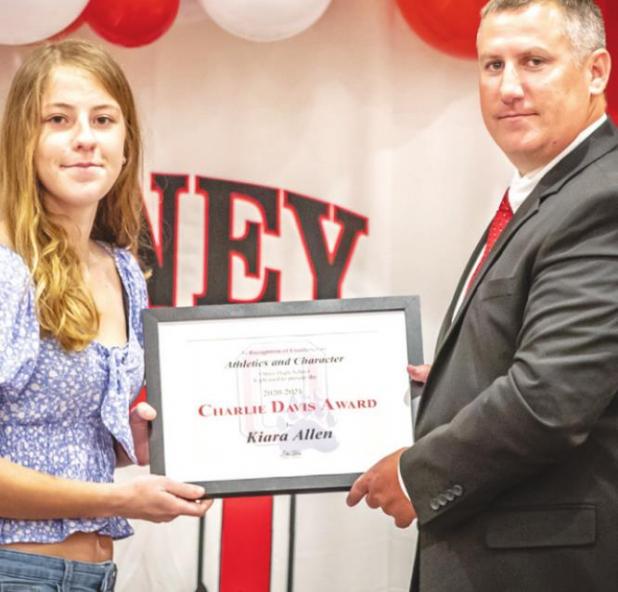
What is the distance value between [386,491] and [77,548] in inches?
26.4

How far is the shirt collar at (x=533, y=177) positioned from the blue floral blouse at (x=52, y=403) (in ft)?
2.98

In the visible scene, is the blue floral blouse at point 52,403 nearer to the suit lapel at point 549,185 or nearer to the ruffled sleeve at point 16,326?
the ruffled sleeve at point 16,326

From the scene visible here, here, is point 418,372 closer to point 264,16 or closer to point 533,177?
point 533,177

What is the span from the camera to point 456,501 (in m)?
2.31

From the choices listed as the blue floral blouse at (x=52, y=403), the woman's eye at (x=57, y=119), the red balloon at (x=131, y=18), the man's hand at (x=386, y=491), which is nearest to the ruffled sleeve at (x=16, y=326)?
the blue floral blouse at (x=52, y=403)

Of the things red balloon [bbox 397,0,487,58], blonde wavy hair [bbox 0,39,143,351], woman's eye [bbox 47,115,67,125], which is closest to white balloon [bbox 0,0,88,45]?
blonde wavy hair [bbox 0,39,143,351]

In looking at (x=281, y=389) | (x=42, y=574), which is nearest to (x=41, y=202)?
(x=281, y=389)

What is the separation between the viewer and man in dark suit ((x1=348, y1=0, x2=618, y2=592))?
2217 millimetres

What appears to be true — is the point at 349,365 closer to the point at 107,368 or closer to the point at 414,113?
the point at 107,368

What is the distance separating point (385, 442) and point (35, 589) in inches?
32.9

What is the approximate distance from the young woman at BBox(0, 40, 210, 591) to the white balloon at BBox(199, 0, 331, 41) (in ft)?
2.19

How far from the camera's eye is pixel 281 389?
2.80 m

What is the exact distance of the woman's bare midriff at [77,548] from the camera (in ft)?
8.37

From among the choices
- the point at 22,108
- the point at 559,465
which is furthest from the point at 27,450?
the point at 559,465
